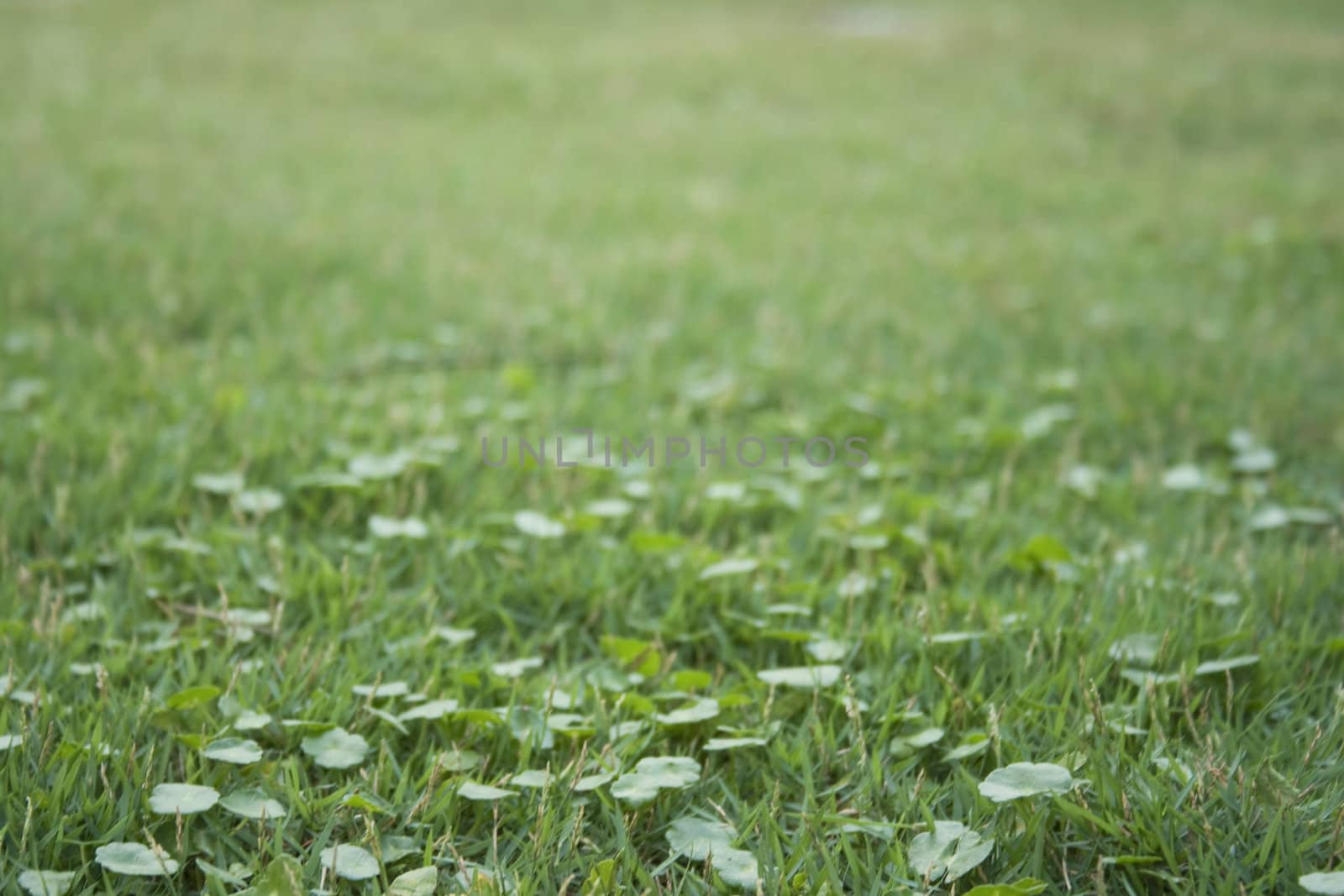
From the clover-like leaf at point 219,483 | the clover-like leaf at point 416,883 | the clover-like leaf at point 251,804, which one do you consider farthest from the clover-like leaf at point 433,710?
the clover-like leaf at point 219,483

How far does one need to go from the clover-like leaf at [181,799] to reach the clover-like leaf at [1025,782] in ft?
3.96

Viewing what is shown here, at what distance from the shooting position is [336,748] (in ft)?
6.53

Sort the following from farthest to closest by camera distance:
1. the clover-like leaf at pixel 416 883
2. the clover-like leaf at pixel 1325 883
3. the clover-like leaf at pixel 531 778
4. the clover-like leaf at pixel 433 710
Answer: the clover-like leaf at pixel 433 710, the clover-like leaf at pixel 531 778, the clover-like leaf at pixel 416 883, the clover-like leaf at pixel 1325 883

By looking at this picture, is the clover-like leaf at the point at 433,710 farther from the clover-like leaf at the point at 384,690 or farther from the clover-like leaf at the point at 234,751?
the clover-like leaf at the point at 234,751

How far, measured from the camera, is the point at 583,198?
7.45 m

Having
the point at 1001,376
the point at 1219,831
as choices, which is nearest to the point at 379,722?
the point at 1219,831

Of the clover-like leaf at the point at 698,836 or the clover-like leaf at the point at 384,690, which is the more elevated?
the clover-like leaf at the point at 384,690

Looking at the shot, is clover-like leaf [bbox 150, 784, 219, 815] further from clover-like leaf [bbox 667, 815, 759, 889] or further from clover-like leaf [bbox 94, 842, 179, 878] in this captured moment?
clover-like leaf [bbox 667, 815, 759, 889]

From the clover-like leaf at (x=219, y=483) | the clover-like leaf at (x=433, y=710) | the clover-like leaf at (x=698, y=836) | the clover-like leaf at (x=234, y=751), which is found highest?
the clover-like leaf at (x=219, y=483)

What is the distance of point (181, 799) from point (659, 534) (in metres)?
1.41

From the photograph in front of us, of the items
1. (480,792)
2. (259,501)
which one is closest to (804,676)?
(480,792)

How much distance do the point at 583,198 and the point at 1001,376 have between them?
3799 millimetres

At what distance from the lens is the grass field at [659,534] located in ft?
5.92

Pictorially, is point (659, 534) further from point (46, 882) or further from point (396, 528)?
point (46, 882)
